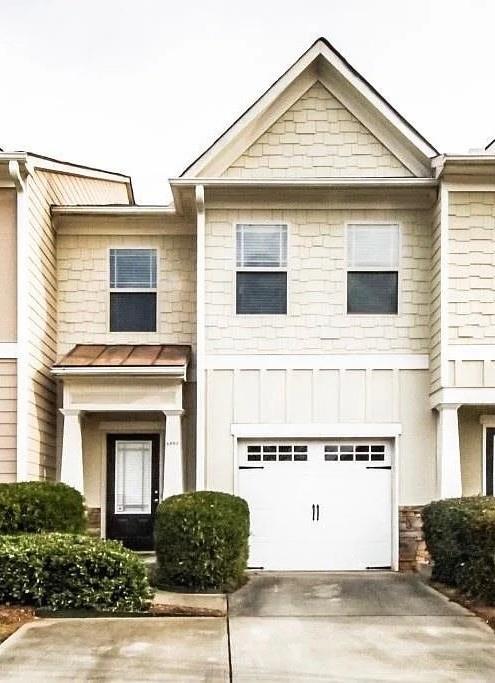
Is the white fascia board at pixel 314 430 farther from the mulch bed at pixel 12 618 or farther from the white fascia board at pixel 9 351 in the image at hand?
the mulch bed at pixel 12 618

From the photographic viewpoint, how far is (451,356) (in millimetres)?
15328

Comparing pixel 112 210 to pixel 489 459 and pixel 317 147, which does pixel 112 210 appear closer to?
pixel 317 147

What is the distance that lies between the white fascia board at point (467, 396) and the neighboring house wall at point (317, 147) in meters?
3.75

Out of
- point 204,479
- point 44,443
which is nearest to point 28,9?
point 44,443

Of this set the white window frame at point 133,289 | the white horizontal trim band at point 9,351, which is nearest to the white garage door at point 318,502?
the white window frame at point 133,289

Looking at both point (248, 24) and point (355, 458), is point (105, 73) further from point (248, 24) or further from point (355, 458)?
point (355, 458)

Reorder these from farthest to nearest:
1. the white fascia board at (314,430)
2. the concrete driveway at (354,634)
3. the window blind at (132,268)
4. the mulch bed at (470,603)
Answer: the window blind at (132,268)
the white fascia board at (314,430)
the mulch bed at (470,603)
the concrete driveway at (354,634)

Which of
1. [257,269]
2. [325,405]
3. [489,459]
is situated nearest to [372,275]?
[257,269]

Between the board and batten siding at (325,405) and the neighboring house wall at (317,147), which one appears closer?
the board and batten siding at (325,405)

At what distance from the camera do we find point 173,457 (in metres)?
15.6

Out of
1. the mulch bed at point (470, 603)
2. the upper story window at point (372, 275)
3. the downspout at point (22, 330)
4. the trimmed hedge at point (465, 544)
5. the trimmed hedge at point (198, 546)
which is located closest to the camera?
the mulch bed at point (470, 603)

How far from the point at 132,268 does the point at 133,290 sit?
1.30ft

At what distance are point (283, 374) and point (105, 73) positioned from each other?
11.2 meters

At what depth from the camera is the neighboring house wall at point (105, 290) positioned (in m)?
17.1
